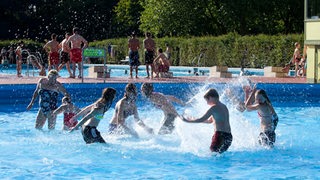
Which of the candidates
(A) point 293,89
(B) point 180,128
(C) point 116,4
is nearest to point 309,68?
(A) point 293,89

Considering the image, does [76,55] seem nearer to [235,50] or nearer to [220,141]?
[235,50]

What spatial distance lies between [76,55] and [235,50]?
38.8 feet

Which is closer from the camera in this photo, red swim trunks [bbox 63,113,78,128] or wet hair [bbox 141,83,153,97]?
wet hair [bbox 141,83,153,97]

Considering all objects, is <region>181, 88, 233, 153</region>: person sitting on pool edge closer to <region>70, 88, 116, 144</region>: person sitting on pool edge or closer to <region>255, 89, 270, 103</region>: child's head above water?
<region>255, 89, 270, 103</region>: child's head above water

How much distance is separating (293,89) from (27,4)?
34199 mm

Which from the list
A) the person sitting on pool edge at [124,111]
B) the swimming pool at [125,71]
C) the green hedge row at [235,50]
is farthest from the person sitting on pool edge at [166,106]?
the green hedge row at [235,50]

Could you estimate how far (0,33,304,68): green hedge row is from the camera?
1148 inches

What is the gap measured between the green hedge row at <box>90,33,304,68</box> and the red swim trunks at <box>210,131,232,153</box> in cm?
1953

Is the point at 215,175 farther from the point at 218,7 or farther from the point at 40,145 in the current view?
the point at 218,7

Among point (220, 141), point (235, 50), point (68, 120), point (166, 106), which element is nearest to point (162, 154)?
point (220, 141)

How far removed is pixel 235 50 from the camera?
31219 mm

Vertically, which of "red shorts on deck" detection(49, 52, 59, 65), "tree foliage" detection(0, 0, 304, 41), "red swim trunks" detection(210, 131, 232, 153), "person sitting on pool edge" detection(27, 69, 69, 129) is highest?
"tree foliage" detection(0, 0, 304, 41)

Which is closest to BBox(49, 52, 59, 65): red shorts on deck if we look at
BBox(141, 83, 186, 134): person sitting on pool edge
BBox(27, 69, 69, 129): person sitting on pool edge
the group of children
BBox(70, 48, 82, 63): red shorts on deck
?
BBox(70, 48, 82, 63): red shorts on deck

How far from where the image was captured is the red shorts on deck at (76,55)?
21.1 metres
